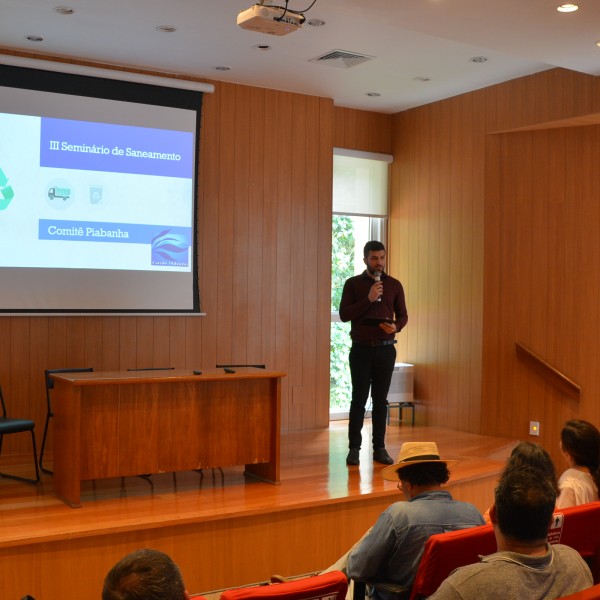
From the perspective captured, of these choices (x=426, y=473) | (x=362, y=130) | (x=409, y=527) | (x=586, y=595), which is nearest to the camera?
(x=586, y=595)

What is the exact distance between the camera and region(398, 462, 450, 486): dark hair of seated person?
3.20 metres

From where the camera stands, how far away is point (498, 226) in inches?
298

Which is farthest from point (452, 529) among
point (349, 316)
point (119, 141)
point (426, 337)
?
point (426, 337)

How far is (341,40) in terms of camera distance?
6.20 metres

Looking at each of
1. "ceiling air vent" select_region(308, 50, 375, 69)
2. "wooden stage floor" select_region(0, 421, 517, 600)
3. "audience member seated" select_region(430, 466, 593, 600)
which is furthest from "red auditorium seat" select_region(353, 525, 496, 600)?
"ceiling air vent" select_region(308, 50, 375, 69)

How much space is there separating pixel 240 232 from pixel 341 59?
175cm

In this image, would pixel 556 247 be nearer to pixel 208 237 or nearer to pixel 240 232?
pixel 240 232

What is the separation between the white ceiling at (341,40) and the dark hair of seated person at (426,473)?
2707 mm

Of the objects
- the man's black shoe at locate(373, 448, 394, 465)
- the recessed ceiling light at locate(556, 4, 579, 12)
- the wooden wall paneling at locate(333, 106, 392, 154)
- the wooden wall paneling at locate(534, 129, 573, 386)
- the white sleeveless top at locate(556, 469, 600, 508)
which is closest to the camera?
the white sleeveless top at locate(556, 469, 600, 508)

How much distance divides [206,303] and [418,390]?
2455mm

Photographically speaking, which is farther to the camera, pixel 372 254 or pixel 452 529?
pixel 372 254

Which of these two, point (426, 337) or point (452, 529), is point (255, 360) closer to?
point (426, 337)

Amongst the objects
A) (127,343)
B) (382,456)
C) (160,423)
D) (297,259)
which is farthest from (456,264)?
(160,423)

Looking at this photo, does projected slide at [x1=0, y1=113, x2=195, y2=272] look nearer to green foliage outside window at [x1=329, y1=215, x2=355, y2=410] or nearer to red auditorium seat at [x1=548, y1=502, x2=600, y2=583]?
green foliage outside window at [x1=329, y1=215, x2=355, y2=410]
